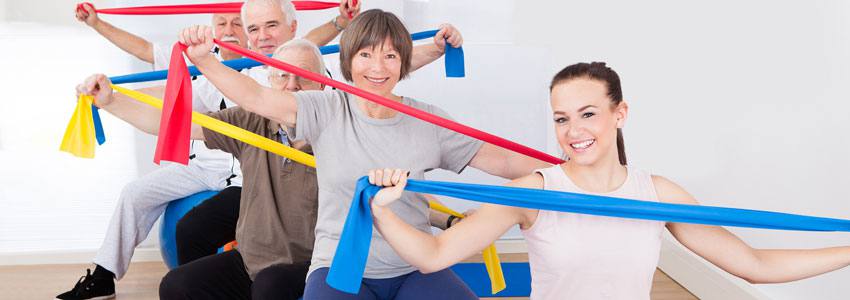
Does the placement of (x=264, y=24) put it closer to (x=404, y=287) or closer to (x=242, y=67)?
(x=242, y=67)

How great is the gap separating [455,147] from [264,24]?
4.01 feet

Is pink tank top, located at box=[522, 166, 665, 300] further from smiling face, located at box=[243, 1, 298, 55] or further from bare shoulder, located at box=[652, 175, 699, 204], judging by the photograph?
smiling face, located at box=[243, 1, 298, 55]

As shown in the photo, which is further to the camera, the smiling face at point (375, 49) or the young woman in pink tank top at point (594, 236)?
the smiling face at point (375, 49)

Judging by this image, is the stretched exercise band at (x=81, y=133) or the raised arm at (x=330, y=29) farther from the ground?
the raised arm at (x=330, y=29)

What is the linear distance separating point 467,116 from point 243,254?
2.28 m

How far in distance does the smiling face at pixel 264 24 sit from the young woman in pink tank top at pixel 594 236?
5.13ft

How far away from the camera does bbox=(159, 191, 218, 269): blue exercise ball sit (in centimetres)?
371

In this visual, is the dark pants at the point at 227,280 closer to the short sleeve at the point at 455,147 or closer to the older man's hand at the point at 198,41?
the short sleeve at the point at 455,147

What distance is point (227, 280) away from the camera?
2729 mm

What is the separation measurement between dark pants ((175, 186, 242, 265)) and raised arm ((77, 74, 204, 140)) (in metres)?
0.86

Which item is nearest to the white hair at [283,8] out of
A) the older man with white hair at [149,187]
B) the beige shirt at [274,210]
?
the older man with white hair at [149,187]

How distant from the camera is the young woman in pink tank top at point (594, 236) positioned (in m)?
1.97

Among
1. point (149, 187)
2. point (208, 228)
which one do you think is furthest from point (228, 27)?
point (208, 228)

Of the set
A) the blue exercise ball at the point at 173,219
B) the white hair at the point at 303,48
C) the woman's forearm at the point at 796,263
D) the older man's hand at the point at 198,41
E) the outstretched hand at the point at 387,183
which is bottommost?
the blue exercise ball at the point at 173,219
